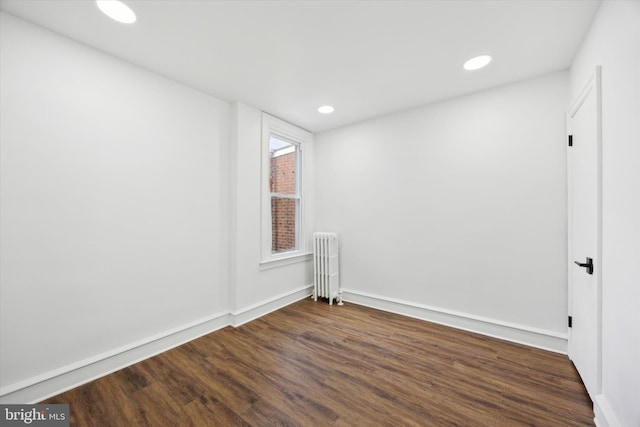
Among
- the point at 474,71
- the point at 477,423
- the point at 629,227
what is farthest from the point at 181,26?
the point at 477,423

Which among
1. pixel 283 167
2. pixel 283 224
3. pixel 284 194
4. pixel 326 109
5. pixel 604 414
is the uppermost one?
pixel 326 109

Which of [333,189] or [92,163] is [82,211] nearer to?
[92,163]

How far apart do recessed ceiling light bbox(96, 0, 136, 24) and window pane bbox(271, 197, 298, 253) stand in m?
2.26

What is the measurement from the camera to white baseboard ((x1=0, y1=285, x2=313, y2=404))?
5.48 ft

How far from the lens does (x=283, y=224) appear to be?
3779mm

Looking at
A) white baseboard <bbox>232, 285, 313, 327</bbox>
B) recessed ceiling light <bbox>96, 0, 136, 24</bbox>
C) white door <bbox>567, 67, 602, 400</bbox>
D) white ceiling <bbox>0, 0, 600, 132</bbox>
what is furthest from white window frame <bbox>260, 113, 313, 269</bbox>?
white door <bbox>567, 67, 602, 400</bbox>

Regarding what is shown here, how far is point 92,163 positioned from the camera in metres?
1.97

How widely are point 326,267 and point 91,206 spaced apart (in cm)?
264

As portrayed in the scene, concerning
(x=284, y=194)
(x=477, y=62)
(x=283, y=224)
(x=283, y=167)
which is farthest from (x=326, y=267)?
(x=477, y=62)

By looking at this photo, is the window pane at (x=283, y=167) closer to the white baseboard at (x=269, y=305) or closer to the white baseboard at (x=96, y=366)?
the white baseboard at (x=269, y=305)

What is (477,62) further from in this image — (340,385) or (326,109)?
(340,385)

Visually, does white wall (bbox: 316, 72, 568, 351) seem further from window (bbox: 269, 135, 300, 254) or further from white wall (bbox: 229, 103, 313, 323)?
white wall (bbox: 229, 103, 313, 323)

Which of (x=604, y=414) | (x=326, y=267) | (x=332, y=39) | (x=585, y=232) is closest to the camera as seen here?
(x=604, y=414)

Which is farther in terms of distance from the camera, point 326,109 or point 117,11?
Answer: point 326,109
